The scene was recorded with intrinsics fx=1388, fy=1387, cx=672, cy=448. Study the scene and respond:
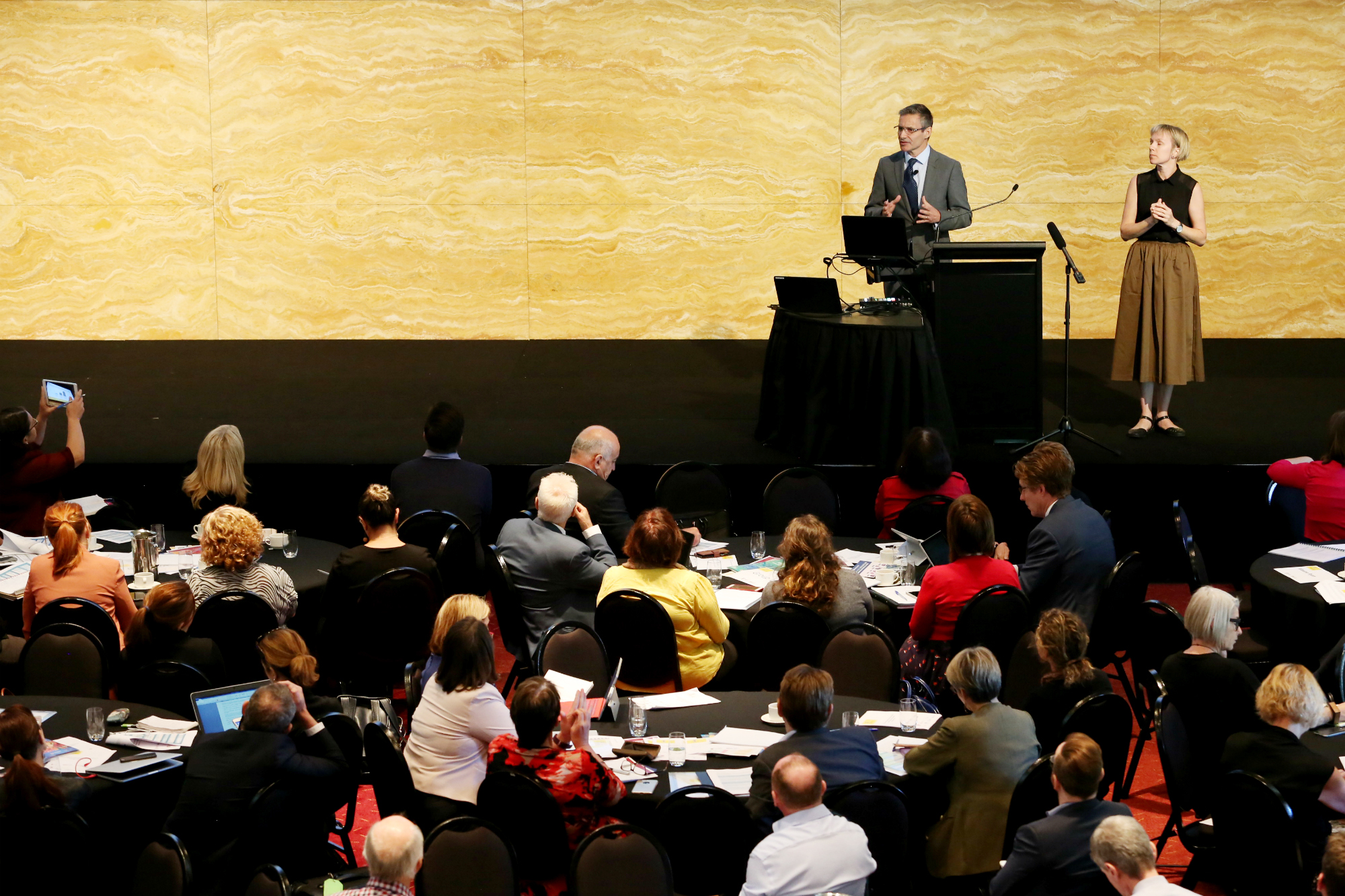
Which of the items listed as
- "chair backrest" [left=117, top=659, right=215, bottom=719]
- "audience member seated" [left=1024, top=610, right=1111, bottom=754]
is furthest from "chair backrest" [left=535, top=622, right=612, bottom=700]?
"audience member seated" [left=1024, top=610, right=1111, bottom=754]

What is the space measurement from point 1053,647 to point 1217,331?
9.38 metres

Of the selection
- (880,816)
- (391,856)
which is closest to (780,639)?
(880,816)

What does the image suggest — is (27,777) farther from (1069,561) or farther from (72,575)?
(1069,561)

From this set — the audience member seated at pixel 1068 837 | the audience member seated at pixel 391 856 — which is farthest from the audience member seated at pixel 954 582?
the audience member seated at pixel 391 856

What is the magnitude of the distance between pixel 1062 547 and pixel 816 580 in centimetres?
116

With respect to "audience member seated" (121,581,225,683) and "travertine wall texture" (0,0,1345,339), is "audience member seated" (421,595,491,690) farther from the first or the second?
"travertine wall texture" (0,0,1345,339)

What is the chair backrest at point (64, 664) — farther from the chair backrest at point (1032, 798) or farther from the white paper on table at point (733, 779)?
the chair backrest at point (1032, 798)

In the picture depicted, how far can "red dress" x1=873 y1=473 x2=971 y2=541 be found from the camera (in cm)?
682

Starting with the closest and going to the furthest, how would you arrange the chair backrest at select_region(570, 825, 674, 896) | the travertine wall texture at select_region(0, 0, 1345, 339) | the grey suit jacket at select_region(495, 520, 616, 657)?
the chair backrest at select_region(570, 825, 674, 896) < the grey suit jacket at select_region(495, 520, 616, 657) < the travertine wall texture at select_region(0, 0, 1345, 339)

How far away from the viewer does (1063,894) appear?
144 inches

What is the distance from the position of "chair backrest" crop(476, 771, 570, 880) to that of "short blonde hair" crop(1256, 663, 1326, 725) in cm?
217

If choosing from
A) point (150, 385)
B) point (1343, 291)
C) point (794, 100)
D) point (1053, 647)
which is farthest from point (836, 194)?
point (1053, 647)

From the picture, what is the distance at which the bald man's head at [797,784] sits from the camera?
366cm

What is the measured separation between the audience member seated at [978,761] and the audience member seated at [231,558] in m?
2.84
